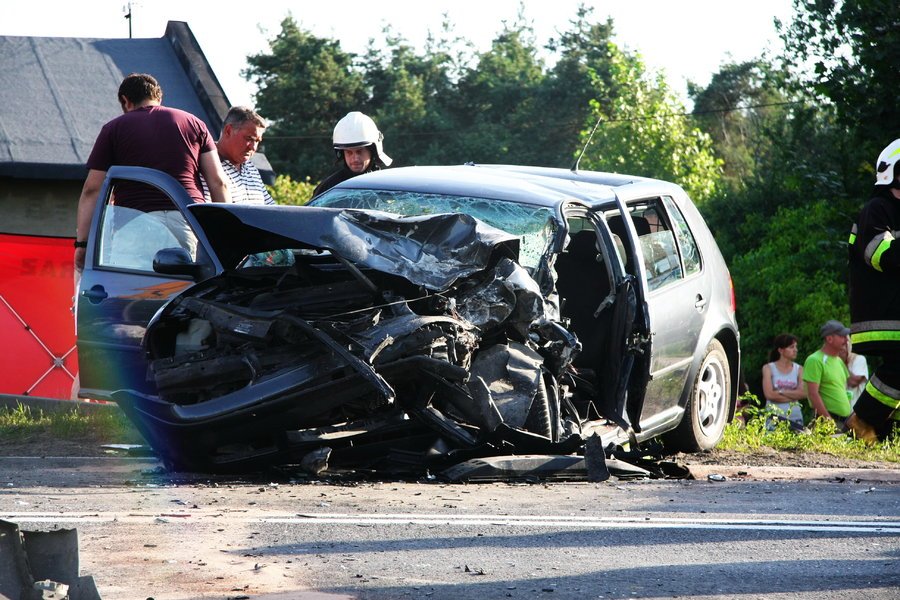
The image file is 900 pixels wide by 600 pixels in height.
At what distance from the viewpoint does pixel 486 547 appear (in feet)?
16.1

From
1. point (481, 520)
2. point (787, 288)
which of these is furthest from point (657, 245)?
point (787, 288)

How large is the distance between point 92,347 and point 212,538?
2738mm

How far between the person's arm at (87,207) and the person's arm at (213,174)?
2.04 feet

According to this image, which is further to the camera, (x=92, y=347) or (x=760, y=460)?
(x=760, y=460)

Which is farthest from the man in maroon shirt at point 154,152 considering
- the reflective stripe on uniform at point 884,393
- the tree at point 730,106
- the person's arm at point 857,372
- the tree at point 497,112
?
the tree at point 730,106

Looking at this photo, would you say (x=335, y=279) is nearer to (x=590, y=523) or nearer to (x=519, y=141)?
(x=590, y=523)

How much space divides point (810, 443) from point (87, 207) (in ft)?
17.5

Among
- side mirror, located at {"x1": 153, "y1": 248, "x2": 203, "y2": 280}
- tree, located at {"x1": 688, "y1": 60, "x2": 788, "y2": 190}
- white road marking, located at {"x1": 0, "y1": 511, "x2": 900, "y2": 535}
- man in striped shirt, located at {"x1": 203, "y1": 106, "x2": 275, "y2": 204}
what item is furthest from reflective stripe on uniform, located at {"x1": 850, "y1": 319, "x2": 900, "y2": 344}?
tree, located at {"x1": 688, "y1": 60, "x2": 788, "y2": 190}

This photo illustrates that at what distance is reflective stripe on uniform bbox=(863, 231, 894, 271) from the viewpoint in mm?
8609

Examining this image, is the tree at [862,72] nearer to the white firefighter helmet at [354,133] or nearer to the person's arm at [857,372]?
the person's arm at [857,372]

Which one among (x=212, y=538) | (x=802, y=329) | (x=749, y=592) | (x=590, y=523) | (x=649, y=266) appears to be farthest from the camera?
(x=802, y=329)

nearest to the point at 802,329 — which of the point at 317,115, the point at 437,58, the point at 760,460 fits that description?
the point at 760,460

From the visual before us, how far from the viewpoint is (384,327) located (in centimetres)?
622

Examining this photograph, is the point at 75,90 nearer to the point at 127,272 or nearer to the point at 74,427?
the point at 74,427
